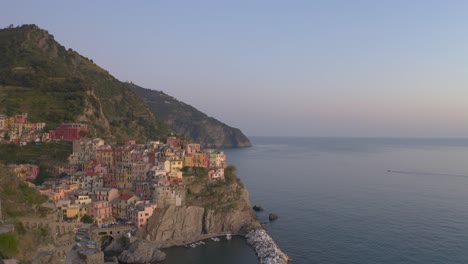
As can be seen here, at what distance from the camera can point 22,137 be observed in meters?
63.9

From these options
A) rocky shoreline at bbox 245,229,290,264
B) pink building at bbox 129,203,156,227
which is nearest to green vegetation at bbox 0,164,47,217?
pink building at bbox 129,203,156,227

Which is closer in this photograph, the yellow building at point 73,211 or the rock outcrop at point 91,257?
the rock outcrop at point 91,257

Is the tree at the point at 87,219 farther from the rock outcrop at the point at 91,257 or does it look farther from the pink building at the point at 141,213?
the rock outcrop at the point at 91,257

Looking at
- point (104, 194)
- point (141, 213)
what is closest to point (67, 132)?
point (104, 194)

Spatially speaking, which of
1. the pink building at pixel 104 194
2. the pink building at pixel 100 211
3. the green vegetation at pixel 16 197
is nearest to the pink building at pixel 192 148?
the pink building at pixel 104 194

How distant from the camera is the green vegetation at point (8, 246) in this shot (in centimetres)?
2871

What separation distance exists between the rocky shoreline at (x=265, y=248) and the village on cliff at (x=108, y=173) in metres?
10.6

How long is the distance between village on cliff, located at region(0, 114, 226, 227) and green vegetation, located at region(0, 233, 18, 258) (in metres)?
13.8

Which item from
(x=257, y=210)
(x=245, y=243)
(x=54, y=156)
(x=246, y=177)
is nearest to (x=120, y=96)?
(x=246, y=177)

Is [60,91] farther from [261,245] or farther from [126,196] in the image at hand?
[261,245]

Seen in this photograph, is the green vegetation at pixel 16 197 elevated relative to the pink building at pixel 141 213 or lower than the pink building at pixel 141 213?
elevated

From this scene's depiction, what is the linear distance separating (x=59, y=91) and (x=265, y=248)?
5653 cm

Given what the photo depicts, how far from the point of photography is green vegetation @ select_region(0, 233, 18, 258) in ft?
94.2

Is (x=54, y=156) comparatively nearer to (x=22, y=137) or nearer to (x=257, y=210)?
(x=22, y=137)
